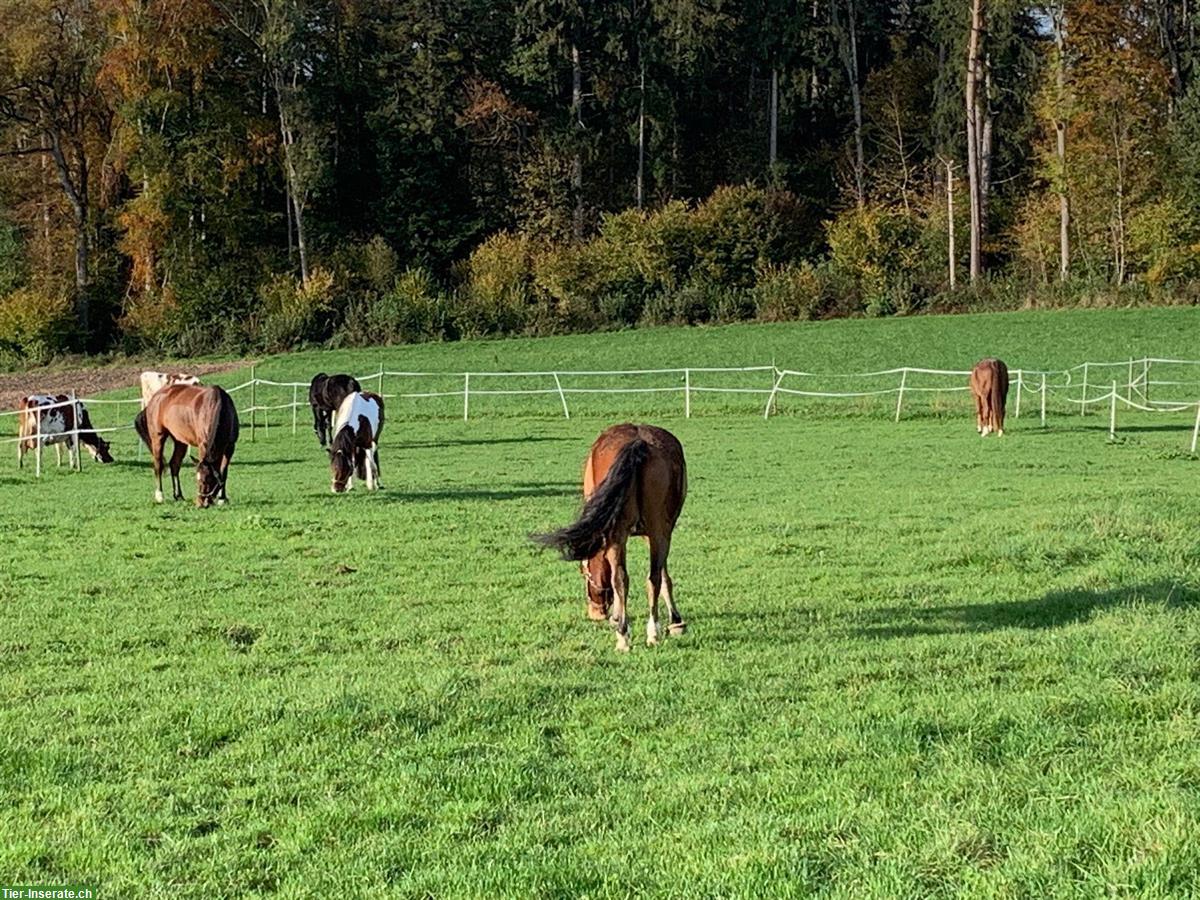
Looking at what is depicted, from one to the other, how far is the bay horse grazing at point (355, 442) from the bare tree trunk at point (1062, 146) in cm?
3662

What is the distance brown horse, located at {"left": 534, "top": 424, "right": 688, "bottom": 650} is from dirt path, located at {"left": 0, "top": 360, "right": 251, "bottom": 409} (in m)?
34.0

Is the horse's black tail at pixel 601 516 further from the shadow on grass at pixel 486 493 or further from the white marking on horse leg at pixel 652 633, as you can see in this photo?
the shadow on grass at pixel 486 493

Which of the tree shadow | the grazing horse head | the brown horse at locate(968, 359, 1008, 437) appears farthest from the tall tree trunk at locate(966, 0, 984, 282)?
the grazing horse head

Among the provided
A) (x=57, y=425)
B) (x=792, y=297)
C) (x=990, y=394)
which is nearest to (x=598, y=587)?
(x=57, y=425)

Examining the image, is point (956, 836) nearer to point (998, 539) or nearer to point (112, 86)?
point (998, 539)

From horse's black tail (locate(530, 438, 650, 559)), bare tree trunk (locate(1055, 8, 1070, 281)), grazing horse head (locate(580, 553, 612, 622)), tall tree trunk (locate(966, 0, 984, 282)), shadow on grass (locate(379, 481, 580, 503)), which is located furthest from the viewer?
bare tree trunk (locate(1055, 8, 1070, 281))

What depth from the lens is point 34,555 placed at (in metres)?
11.4

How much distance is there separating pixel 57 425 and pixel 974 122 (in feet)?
119

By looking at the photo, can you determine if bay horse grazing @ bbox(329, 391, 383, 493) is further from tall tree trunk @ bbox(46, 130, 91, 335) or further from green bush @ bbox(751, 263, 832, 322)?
tall tree trunk @ bbox(46, 130, 91, 335)

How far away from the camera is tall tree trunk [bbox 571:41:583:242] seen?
5459 cm

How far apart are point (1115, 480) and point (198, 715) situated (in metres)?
13.7

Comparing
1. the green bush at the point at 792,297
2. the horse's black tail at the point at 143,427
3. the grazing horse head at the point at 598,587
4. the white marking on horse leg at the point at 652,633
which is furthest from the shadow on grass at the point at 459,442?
the green bush at the point at 792,297

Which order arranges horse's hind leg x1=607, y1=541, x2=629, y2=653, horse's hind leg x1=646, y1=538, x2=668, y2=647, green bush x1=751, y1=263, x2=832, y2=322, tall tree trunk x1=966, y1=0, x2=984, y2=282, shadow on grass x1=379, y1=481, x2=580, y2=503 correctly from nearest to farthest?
horse's hind leg x1=607, y1=541, x2=629, y2=653
horse's hind leg x1=646, y1=538, x2=668, y2=647
shadow on grass x1=379, y1=481, x2=580, y2=503
tall tree trunk x1=966, y1=0, x2=984, y2=282
green bush x1=751, y1=263, x2=832, y2=322

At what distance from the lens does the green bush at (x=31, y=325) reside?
47312mm
